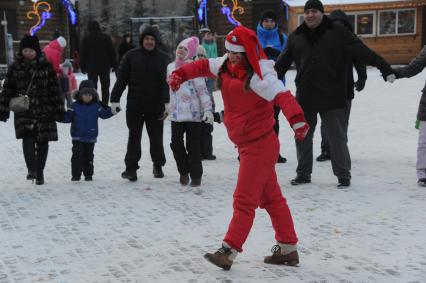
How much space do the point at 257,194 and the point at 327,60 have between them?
2968 millimetres

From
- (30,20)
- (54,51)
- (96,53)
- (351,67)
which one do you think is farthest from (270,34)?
(30,20)

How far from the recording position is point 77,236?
5.46 m

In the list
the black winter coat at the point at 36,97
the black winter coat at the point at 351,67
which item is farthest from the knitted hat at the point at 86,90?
the black winter coat at the point at 351,67

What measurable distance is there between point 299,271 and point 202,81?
3327mm

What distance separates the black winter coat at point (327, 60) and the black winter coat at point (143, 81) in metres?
1.57

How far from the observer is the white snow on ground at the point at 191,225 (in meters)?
4.55

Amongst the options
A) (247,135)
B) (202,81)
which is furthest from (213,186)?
(247,135)

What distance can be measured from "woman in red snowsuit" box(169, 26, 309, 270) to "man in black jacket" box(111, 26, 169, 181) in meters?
2.97

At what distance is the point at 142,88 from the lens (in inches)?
300

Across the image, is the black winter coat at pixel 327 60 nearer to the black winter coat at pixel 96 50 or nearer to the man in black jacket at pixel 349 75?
the man in black jacket at pixel 349 75

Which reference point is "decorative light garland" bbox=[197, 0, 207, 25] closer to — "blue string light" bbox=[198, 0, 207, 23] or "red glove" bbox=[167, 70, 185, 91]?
"blue string light" bbox=[198, 0, 207, 23]

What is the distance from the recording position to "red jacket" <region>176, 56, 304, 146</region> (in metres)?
4.41

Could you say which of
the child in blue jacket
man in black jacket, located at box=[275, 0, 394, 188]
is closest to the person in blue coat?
man in black jacket, located at box=[275, 0, 394, 188]

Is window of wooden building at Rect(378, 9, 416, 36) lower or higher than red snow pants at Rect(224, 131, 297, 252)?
higher
